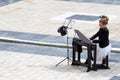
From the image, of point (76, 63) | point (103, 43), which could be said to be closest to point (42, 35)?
point (76, 63)

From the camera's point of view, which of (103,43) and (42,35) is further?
(42,35)

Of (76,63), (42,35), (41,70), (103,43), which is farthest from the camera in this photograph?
(42,35)

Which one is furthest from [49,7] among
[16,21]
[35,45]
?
[35,45]

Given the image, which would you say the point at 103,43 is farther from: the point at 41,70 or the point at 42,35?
the point at 42,35

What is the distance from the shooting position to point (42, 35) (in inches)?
723

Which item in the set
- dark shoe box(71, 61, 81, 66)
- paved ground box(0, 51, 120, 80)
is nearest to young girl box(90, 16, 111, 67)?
paved ground box(0, 51, 120, 80)

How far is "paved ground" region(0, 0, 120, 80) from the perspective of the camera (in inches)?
Answer: 570

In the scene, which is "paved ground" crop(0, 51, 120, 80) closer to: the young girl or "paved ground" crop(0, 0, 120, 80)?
"paved ground" crop(0, 0, 120, 80)

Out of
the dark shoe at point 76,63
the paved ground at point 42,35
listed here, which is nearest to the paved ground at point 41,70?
the paved ground at point 42,35

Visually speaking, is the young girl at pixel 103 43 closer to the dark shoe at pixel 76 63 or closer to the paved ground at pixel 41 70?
the paved ground at pixel 41 70

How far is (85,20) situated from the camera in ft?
66.5

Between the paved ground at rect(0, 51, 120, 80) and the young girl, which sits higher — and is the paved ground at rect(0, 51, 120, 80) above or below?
below

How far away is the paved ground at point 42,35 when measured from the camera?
1447cm

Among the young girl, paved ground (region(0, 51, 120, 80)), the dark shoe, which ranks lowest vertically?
paved ground (region(0, 51, 120, 80))
